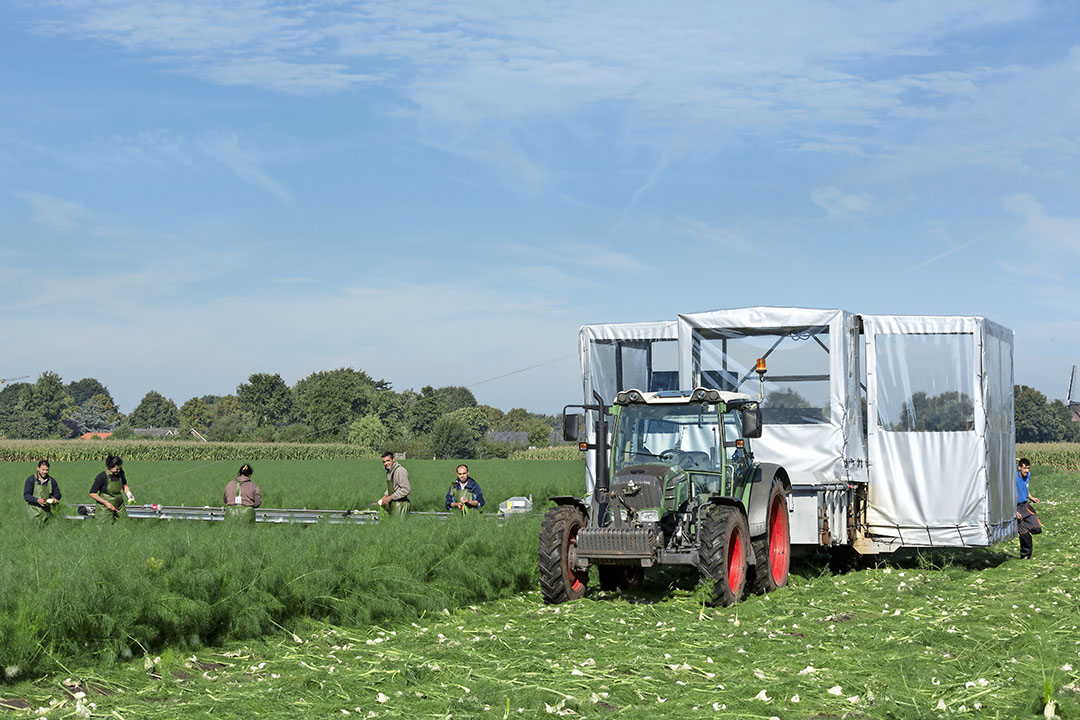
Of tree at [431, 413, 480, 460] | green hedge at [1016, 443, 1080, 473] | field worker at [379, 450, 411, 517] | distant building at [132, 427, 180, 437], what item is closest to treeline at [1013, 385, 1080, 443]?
green hedge at [1016, 443, 1080, 473]

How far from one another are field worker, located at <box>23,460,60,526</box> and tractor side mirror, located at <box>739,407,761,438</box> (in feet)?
37.3

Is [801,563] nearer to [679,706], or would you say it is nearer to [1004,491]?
[1004,491]

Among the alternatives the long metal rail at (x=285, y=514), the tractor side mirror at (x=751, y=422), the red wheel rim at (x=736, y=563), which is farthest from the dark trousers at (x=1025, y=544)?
the long metal rail at (x=285, y=514)

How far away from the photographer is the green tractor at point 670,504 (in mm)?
10625

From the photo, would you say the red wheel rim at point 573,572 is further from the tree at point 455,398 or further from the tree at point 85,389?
the tree at point 85,389

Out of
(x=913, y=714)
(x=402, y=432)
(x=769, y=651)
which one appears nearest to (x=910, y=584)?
(x=769, y=651)

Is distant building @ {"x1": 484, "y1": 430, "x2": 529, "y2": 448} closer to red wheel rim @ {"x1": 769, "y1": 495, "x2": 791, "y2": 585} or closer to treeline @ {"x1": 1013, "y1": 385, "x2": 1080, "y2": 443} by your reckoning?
treeline @ {"x1": 1013, "y1": 385, "x2": 1080, "y2": 443}

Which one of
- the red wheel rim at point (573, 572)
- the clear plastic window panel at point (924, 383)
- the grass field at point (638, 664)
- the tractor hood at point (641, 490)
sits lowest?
the grass field at point (638, 664)

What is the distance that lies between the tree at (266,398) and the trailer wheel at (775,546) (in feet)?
348

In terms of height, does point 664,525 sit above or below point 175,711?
above

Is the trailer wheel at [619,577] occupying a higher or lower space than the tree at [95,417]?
lower

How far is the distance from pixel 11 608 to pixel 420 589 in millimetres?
3976

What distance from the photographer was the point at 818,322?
44.7ft

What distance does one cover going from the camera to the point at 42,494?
17094 millimetres
